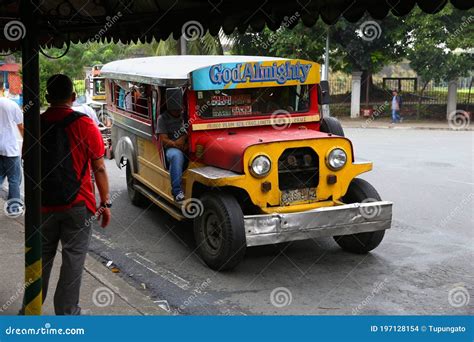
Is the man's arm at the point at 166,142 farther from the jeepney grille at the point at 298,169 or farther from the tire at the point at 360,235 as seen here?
the tire at the point at 360,235

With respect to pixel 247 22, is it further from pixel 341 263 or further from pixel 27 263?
pixel 341 263

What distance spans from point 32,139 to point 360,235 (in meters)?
4.29

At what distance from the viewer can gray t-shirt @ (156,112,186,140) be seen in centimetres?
739

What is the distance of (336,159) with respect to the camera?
689 cm

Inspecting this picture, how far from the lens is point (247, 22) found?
5.07m

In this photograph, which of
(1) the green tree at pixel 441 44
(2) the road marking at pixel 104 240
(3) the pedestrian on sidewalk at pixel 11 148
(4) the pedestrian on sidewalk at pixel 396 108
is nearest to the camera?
(2) the road marking at pixel 104 240

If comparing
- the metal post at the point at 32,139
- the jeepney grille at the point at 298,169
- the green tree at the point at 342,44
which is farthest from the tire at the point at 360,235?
the green tree at the point at 342,44

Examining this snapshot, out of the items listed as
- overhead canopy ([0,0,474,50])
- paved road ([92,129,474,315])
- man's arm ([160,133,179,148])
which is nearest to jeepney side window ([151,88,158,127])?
man's arm ([160,133,179,148])

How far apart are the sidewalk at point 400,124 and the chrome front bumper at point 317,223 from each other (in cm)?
1868

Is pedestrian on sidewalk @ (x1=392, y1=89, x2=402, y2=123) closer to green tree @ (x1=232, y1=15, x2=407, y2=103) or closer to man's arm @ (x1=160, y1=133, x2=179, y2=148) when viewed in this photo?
green tree @ (x1=232, y1=15, x2=407, y2=103)

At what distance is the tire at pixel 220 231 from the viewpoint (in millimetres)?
6289

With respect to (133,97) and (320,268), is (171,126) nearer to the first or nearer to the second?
(133,97)

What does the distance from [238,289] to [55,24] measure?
3.03 m

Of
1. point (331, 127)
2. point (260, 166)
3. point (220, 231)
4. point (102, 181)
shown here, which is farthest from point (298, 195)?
point (102, 181)
